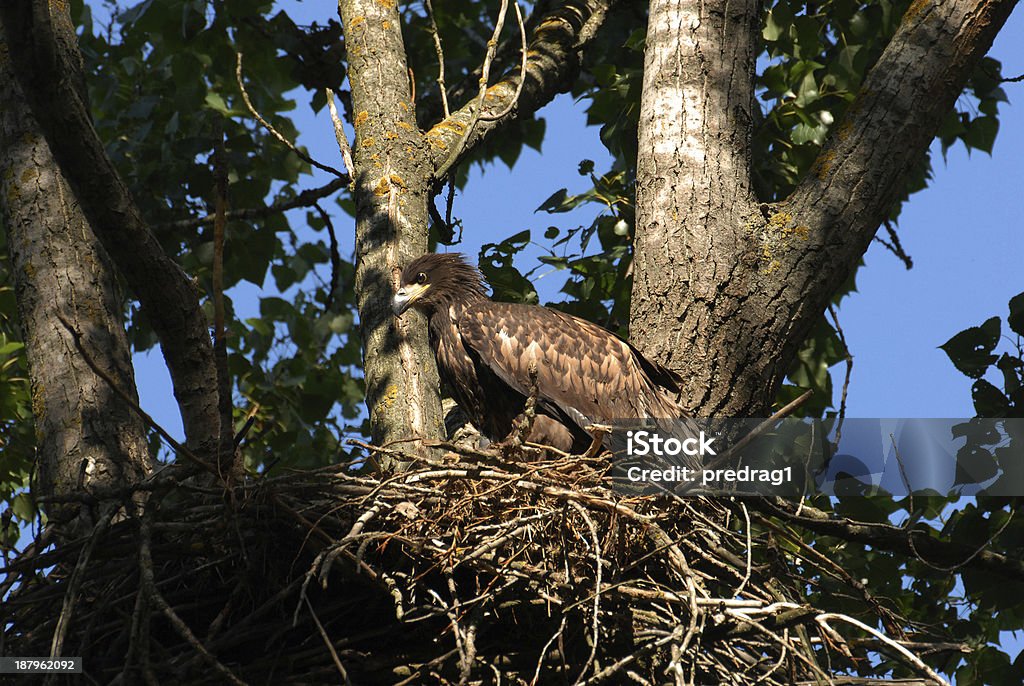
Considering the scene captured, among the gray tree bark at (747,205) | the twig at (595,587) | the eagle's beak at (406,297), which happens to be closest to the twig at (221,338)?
the twig at (595,587)

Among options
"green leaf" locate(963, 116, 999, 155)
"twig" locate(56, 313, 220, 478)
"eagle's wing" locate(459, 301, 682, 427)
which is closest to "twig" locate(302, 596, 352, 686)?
"twig" locate(56, 313, 220, 478)

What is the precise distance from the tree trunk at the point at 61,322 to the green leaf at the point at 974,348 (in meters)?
4.22

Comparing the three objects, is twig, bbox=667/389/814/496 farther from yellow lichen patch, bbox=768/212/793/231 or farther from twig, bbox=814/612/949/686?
yellow lichen patch, bbox=768/212/793/231

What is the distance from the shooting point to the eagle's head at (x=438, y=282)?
5.99 metres

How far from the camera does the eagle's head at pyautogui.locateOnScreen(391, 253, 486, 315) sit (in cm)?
599

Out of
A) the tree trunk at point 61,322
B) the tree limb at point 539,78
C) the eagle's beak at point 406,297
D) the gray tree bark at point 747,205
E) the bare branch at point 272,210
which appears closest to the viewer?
the tree trunk at point 61,322

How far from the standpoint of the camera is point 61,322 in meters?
4.80

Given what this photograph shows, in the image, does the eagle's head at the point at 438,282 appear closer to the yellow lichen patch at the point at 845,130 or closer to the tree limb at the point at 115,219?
the tree limb at the point at 115,219

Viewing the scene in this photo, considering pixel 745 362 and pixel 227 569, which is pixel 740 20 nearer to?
pixel 745 362

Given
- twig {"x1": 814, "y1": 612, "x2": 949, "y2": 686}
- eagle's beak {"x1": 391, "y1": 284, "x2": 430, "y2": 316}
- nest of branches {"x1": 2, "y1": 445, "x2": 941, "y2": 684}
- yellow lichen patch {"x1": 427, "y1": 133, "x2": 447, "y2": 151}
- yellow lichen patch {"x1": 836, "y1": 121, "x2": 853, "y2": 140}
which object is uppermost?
yellow lichen patch {"x1": 427, "y1": 133, "x2": 447, "y2": 151}

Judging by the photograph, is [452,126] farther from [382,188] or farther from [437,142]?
[382,188]

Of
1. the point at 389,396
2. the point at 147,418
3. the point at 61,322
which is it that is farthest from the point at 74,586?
the point at 389,396

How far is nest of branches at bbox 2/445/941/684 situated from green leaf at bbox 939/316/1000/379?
219 centimetres

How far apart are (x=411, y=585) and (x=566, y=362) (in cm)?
217
